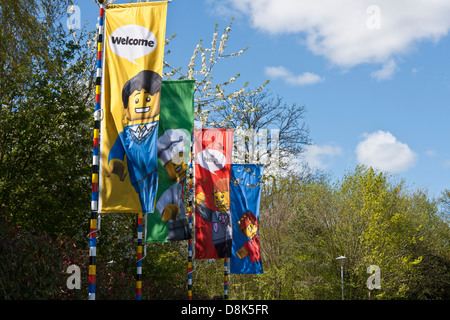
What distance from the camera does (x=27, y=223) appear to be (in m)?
11.7

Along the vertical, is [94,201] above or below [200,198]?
below

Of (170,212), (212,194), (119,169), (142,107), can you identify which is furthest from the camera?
(212,194)

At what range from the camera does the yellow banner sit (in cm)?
807

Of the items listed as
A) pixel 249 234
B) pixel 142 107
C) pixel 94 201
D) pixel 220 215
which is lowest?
pixel 249 234

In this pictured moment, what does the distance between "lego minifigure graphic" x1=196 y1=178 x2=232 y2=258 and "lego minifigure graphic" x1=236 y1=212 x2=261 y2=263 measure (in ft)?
8.23

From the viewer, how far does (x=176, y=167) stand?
1137cm

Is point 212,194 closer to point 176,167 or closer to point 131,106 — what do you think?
point 176,167

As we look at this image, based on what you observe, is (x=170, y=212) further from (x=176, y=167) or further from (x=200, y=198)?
(x=200, y=198)

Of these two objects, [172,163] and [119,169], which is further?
[172,163]

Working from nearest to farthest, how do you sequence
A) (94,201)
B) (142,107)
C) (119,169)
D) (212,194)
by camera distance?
(94,201) → (119,169) → (142,107) → (212,194)

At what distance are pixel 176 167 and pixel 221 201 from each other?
318cm

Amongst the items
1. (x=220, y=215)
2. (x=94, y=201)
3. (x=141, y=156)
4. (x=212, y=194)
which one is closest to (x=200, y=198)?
(x=212, y=194)
